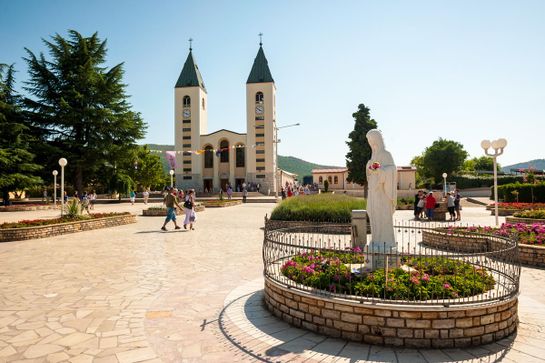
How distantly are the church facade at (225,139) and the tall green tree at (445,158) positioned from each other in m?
31.5

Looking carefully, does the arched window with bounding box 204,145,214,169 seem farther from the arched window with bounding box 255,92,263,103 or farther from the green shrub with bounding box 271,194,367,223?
the green shrub with bounding box 271,194,367,223

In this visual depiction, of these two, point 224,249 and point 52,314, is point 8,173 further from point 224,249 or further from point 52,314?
point 52,314

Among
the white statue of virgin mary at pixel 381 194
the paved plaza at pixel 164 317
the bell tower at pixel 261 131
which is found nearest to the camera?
the paved plaza at pixel 164 317

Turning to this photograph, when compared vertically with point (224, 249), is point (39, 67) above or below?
above

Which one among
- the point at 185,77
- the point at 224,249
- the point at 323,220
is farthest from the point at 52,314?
the point at 185,77

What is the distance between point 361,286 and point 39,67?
1598 inches

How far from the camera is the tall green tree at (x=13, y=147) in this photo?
29536mm

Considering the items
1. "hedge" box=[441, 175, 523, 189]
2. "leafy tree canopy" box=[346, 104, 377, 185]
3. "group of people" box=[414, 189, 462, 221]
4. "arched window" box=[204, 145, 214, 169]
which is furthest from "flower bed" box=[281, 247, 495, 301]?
"arched window" box=[204, 145, 214, 169]

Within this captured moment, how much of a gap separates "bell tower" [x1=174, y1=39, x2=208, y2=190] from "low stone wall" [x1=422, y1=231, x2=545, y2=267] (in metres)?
48.0

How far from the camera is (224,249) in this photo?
1094cm

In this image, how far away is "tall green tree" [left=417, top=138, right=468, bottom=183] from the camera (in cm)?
6344

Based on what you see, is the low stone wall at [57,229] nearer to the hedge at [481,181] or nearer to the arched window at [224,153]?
the arched window at [224,153]

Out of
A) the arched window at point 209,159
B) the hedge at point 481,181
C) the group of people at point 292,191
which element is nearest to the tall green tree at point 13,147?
the group of people at point 292,191

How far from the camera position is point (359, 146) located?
40.7m
